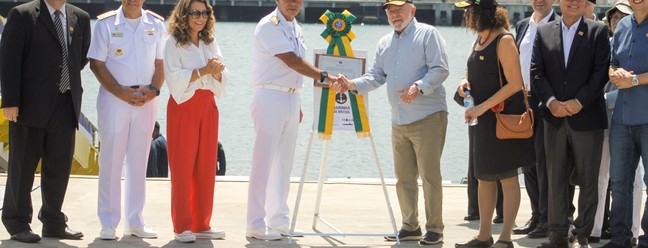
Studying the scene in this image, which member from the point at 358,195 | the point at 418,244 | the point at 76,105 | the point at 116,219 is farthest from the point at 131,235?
the point at 358,195

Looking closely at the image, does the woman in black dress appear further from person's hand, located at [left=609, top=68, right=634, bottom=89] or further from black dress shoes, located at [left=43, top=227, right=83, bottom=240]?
black dress shoes, located at [left=43, top=227, right=83, bottom=240]

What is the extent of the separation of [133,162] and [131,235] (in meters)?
0.48

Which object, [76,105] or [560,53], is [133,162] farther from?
[560,53]

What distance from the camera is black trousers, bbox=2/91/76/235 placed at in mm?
8320

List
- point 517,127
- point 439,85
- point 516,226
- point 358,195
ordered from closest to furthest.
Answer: point 517,127, point 439,85, point 516,226, point 358,195

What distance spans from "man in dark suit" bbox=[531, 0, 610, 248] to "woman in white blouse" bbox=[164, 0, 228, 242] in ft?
6.95

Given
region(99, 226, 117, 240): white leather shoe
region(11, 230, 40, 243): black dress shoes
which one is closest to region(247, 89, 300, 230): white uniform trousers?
region(99, 226, 117, 240): white leather shoe

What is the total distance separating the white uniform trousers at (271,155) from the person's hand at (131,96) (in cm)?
77

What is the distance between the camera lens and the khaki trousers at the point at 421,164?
852cm

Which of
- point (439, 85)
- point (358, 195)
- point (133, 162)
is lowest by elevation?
point (358, 195)

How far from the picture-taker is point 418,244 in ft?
28.2

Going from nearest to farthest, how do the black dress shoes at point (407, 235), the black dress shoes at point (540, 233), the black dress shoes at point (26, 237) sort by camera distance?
the black dress shoes at point (26, 237)
the black dress shoes at point (407, 235)
the black dress shoes at point (540, 233)

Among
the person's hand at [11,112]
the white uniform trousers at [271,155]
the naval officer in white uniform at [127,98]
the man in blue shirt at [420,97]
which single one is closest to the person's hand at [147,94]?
the naval officer in white uniform at [127,98]

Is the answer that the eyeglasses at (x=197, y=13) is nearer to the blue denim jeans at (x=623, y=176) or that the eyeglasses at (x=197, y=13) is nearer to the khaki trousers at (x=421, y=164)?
the khaki trousers at (x=421, y=164)
